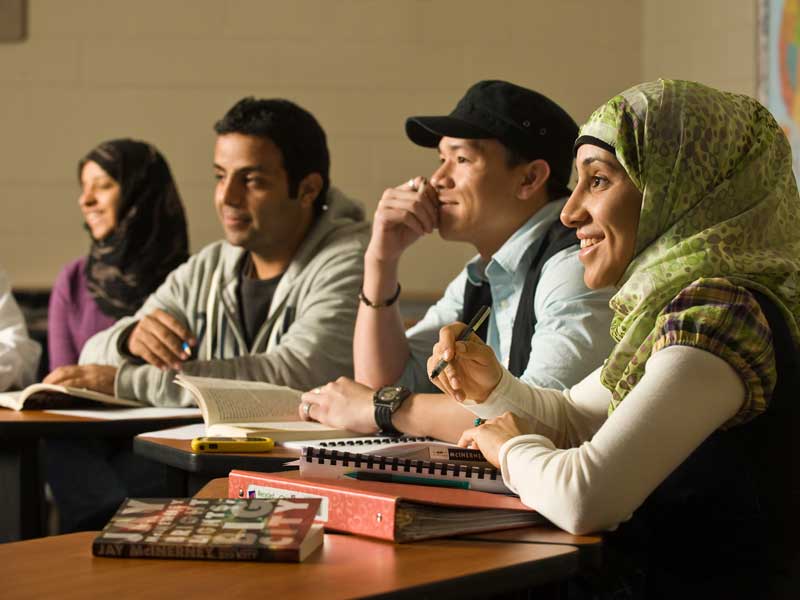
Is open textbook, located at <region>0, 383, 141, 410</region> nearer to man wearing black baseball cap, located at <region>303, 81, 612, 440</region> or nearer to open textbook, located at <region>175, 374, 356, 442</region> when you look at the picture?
open textbook, located at <region>175, 374, 356, 442</region>

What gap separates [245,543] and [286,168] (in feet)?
6.53

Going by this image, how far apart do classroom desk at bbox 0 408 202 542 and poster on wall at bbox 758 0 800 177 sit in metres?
2.08

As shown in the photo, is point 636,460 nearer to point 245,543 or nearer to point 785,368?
point 785,368

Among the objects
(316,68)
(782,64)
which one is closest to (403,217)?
(782,64)

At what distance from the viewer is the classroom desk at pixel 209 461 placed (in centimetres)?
164

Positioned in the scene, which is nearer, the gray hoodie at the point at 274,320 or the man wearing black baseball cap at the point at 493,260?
the man wearing black baseball cap at the point at 493,260

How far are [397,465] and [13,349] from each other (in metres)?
1.75

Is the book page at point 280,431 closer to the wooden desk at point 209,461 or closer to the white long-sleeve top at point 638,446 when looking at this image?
the wooden desk at point 209,461

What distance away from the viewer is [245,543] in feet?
3.51

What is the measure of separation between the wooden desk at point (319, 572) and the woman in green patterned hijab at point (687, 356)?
12cm

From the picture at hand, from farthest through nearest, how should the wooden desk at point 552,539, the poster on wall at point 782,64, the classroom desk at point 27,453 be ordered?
the poster on wall at point 782,64
the classroom desk at point 27,453
the wooden desk at point 552,539

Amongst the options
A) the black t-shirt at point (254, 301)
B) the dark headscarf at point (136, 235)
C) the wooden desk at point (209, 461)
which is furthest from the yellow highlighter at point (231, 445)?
the dark headscarf at point (136, 235)

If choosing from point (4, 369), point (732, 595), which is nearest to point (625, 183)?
point (732, 595)

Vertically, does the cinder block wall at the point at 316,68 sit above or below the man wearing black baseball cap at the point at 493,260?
above
